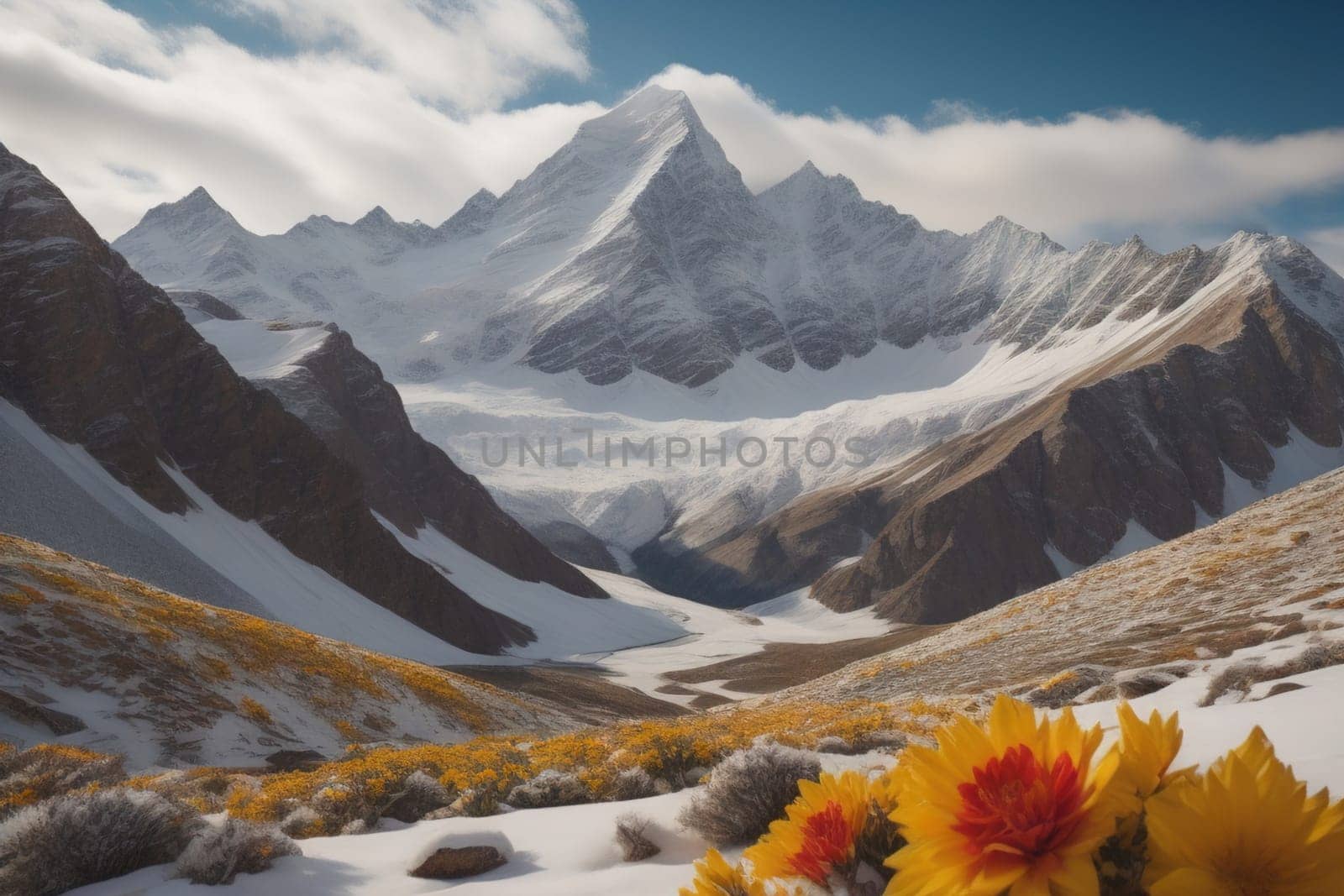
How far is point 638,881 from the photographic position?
4125 mm

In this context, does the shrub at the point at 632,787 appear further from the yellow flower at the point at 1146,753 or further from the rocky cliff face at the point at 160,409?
the rocky cliff face at the point at 160,409

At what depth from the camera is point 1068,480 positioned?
118 m

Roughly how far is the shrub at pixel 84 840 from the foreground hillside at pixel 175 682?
8.72 meters

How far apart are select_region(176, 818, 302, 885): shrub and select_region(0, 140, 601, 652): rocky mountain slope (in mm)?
40898

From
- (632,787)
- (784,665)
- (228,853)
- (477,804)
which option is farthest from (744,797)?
Answer: (784,665)

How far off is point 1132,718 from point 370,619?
59419 millimetres

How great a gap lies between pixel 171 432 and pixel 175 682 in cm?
4903

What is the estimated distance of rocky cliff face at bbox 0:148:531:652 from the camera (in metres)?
49.4

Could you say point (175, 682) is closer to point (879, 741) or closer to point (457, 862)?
point (457, 862)

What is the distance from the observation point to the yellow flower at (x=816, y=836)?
2662 mm

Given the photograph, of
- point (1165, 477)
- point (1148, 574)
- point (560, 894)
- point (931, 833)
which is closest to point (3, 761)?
point (560, 894)

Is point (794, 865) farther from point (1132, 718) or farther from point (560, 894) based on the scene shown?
point (560, 894)

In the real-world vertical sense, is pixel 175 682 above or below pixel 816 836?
below

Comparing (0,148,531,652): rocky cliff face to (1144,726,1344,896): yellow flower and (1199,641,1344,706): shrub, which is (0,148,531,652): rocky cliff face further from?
(1144,726,1344,896): yellow flower
